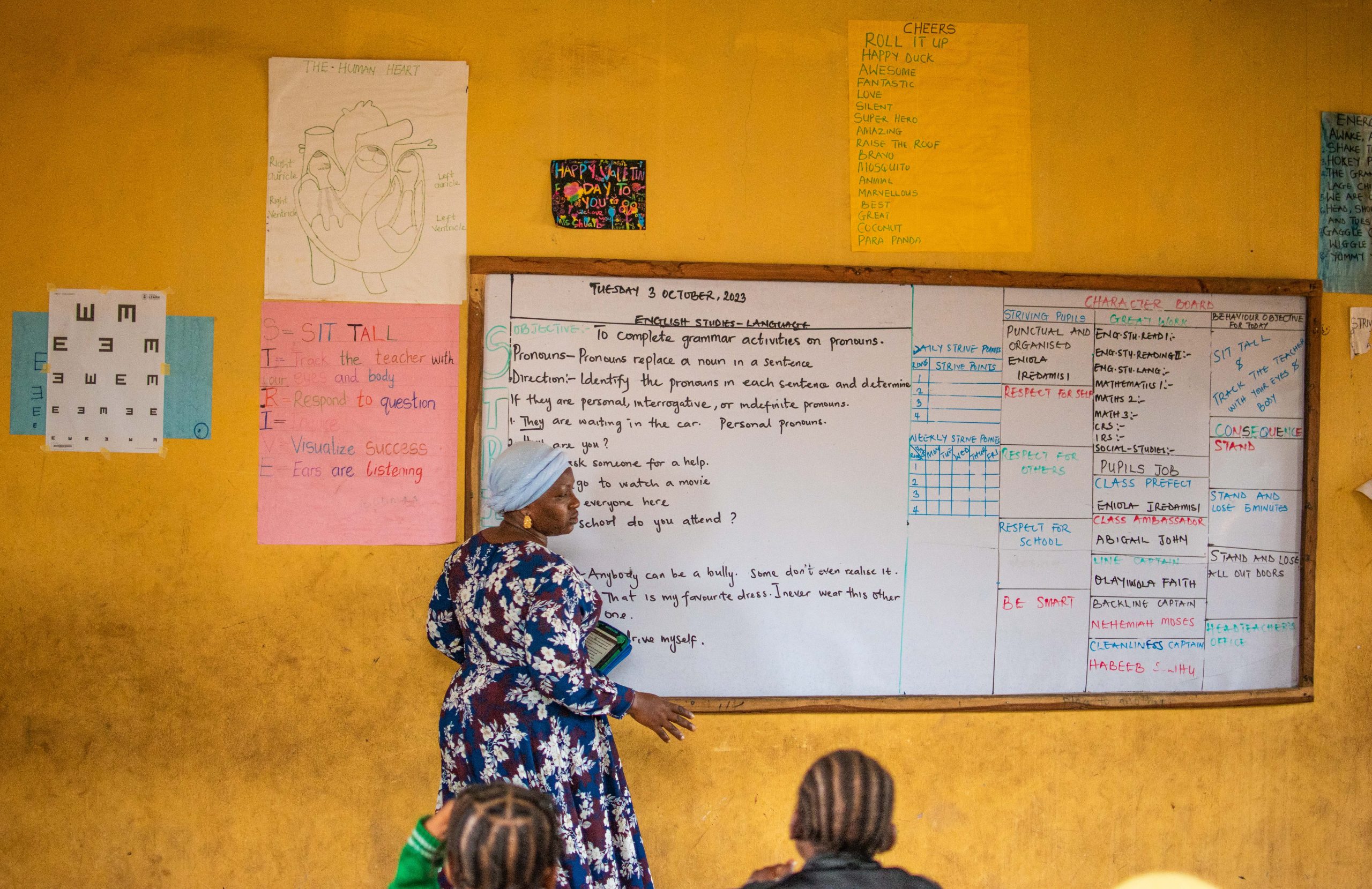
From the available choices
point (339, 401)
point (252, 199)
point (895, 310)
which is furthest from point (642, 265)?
point (252, 199)

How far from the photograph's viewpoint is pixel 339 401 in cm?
269

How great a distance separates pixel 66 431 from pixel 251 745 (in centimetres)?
109

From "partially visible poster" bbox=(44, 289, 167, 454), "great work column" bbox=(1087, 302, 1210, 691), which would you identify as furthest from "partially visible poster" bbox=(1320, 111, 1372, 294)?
"partially visible poster" bbox=(44, 289, 167, 454)

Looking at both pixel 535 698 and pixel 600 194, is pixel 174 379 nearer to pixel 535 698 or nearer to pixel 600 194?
pixel 600 194

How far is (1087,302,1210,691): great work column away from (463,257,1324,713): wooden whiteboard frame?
0.20 ft

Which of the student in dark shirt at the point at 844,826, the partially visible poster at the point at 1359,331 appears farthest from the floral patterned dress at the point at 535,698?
the partially visible poster at the point at 1359,331

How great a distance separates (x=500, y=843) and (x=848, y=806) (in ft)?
1.86

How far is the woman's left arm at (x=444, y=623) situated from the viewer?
7.77 feet

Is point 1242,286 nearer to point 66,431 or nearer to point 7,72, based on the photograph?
point 66,431

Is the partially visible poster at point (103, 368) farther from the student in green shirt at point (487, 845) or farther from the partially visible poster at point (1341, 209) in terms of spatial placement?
the partially visible poster at point (1341, 209)

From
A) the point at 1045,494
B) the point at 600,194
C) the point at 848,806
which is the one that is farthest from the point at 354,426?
the point at 1045,494

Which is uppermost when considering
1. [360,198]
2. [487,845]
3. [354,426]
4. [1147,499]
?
[360,198]

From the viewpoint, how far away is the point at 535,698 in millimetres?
2166

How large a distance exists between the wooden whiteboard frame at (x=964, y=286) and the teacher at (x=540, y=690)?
47 centimetres
